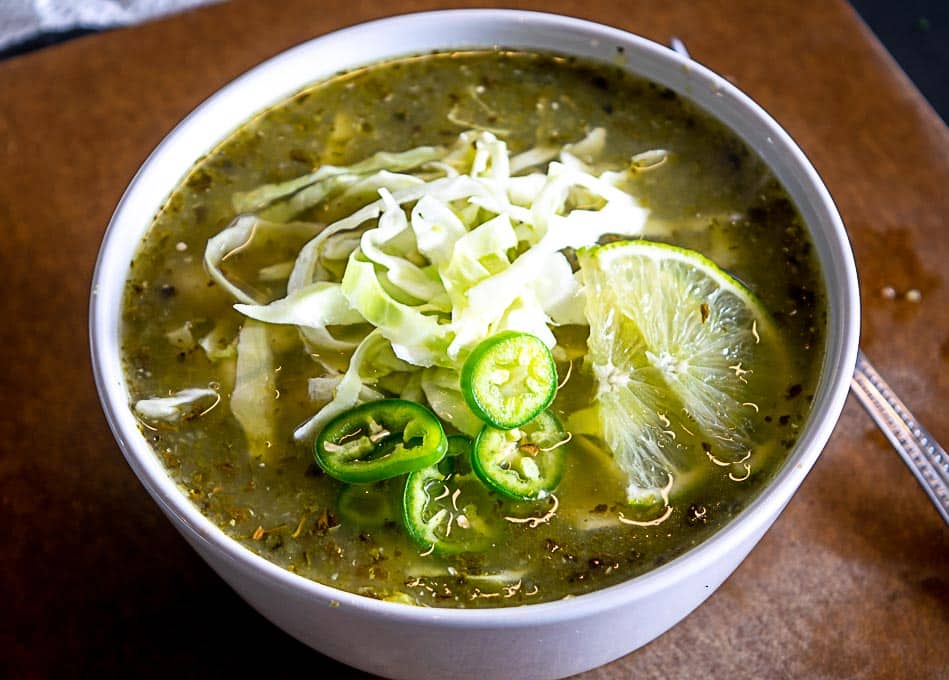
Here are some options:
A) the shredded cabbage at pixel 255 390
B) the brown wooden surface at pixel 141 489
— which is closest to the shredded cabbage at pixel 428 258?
the shredded cabbage at pixel 255 390

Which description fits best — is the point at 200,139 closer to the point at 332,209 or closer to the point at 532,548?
the point at 332,209

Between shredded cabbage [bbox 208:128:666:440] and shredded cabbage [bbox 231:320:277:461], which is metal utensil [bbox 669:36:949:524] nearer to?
shredded cabbage [bbox 208:128:666:440]

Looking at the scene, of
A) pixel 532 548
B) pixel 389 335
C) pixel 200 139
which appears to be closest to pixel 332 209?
pixel 200 139

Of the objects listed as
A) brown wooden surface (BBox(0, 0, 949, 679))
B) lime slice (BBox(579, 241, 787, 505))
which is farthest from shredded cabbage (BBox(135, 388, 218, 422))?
lime slice (BBox(579, 241, 787, 505))

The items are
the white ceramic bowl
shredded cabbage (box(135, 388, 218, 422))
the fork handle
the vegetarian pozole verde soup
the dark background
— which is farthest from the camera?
the dark background

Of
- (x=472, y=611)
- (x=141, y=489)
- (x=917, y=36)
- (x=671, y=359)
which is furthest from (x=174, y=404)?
(x=917, y=36)

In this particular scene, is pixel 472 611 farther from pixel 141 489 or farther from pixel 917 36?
pixel 917 36
